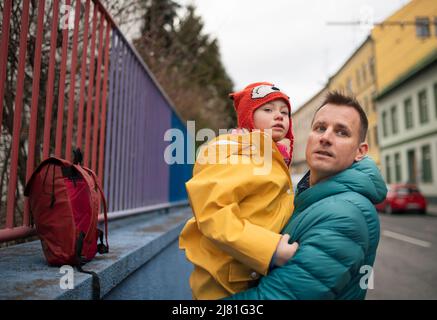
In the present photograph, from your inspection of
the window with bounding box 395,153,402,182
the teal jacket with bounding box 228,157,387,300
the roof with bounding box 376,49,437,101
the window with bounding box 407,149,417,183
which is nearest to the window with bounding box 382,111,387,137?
the roof with bounding box 376,49,437,101

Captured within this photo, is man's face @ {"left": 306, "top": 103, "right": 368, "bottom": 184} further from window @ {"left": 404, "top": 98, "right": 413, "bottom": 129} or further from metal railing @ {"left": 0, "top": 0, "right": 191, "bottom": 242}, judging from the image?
window @ {"left": 404, "top": 98, "right": 413, "bottom": 129}

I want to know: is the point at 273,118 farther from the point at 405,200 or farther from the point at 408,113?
the point at 408,113

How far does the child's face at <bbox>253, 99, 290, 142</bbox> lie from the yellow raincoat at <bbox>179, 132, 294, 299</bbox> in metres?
0.23

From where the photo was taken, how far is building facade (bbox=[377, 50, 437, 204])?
21891 millimetres

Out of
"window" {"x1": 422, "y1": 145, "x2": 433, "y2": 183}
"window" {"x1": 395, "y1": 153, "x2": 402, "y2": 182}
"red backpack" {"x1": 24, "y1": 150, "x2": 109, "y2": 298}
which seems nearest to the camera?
"red backpack" {"x1": 24, "y1": 150, "x2": 109, "y2": 298}

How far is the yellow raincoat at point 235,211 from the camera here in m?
1.30

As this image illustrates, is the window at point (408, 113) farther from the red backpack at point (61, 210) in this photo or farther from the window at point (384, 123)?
the red backpack at point (61, 210)

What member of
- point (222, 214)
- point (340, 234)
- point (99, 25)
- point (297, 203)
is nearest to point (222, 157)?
point (222, 214)

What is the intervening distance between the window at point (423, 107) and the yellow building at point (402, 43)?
241cm

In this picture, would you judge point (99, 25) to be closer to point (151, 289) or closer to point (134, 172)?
point (134, 172)

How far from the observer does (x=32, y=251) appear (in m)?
2.07

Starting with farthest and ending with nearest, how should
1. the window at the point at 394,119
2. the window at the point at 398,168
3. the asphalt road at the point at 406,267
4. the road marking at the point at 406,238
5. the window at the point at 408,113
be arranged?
the window at the point at 394,119 → the window at the point at 398,168 → the window at the point at 408,113 → the road marking at the point at 406,238 → the asphalt road at the point at 406,267

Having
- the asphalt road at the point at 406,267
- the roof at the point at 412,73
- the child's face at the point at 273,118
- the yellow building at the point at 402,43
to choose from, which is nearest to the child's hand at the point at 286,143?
the child's face at the point at 273,118

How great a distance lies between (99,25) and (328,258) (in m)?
2.55
